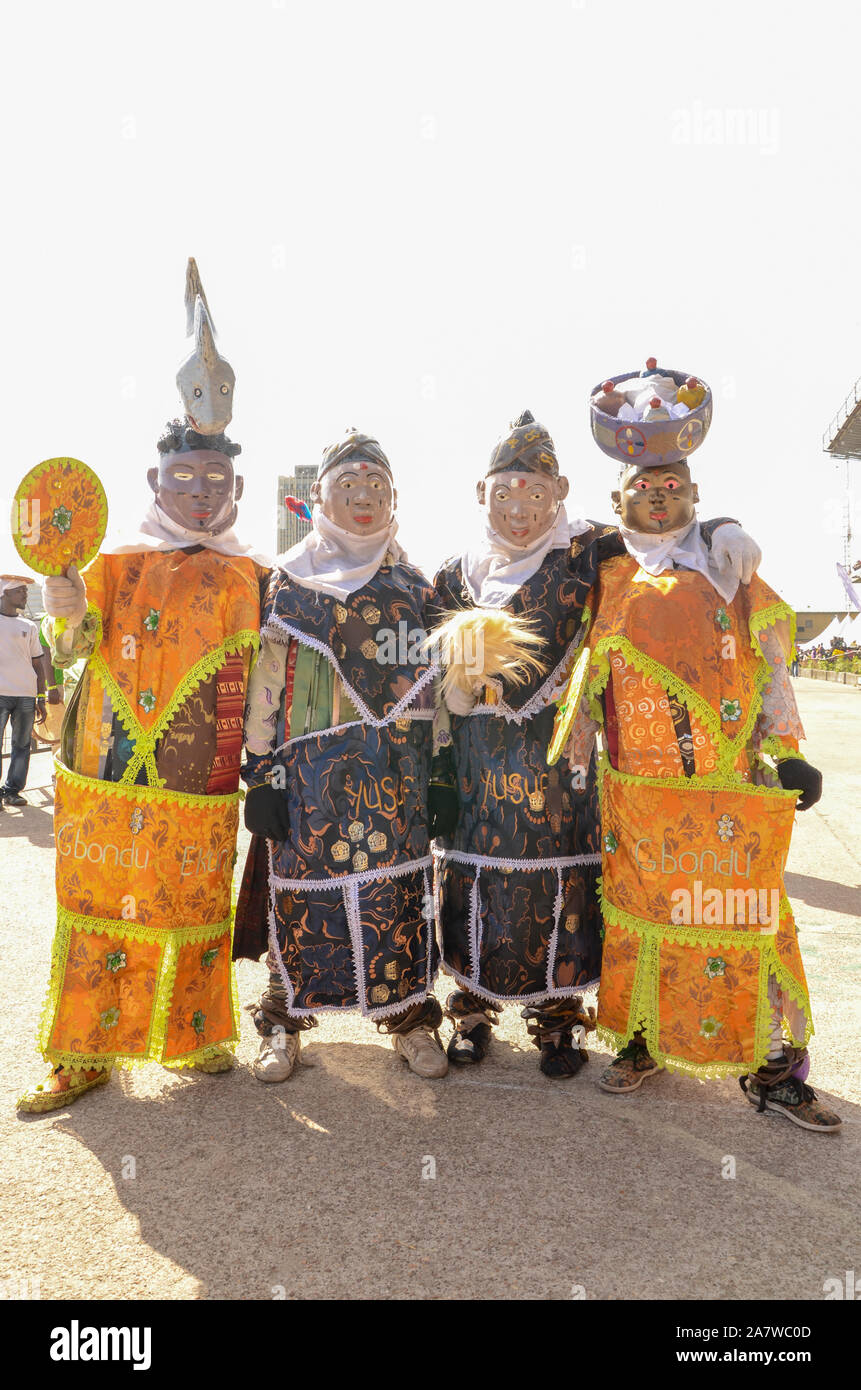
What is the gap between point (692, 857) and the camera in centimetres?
289

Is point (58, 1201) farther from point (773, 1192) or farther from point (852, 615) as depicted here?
point (852, 615)

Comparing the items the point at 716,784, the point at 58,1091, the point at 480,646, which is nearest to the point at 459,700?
the point at 480,646

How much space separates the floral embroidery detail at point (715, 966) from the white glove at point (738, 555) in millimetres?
1196

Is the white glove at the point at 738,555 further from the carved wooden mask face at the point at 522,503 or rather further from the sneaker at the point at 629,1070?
the sneaker at the point at 629,1070

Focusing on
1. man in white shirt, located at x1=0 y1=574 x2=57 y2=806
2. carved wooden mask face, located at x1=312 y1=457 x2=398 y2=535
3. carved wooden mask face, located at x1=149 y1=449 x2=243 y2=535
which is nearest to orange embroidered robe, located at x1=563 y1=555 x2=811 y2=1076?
carved wooden mask face, located at x1=312 y1=457 x2=398 y2=535

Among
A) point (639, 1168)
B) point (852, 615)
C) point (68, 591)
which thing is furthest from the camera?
point (852, 615)

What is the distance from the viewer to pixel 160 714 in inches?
116

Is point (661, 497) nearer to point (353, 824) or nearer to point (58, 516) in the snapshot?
point (353, 824)

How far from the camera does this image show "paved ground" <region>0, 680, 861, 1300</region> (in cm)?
206

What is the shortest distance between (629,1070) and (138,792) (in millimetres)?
1849

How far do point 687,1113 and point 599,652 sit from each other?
1.47m

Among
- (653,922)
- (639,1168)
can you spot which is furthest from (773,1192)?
(653,922)

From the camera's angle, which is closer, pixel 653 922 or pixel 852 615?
pixel 653 922

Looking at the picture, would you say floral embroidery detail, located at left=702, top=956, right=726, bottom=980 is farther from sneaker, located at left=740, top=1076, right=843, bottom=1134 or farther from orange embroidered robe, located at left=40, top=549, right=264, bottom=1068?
orange embroidered robe, located at left=40, top=549, right=264, bottom=1068
